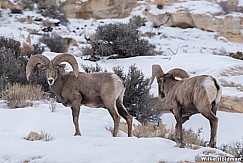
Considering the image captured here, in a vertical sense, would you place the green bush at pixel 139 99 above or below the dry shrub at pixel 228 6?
below

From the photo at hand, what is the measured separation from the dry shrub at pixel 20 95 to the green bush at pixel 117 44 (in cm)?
686

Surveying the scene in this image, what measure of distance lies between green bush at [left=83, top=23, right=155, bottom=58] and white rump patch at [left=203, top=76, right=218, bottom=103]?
11.7 meters

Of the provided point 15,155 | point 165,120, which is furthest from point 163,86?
point 165,120

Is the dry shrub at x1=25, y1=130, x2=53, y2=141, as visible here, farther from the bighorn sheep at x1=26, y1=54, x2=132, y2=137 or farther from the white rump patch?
the white rump patch

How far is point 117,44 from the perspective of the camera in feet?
61.1

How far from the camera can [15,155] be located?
6.52 meters

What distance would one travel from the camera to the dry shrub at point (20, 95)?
10.6 m

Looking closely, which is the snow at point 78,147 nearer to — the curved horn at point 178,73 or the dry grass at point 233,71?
the curved horn at point 178,73

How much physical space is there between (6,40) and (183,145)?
11840 mm

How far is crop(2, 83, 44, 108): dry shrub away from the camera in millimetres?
10641

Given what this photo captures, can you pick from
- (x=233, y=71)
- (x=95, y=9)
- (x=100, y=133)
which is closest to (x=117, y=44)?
(x=233, y=71)

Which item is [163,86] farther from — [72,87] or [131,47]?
[131,47]

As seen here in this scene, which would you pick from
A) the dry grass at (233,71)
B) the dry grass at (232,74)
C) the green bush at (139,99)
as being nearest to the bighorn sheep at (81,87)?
the green bush at (139,99)

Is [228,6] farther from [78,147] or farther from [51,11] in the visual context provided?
[78,147]
